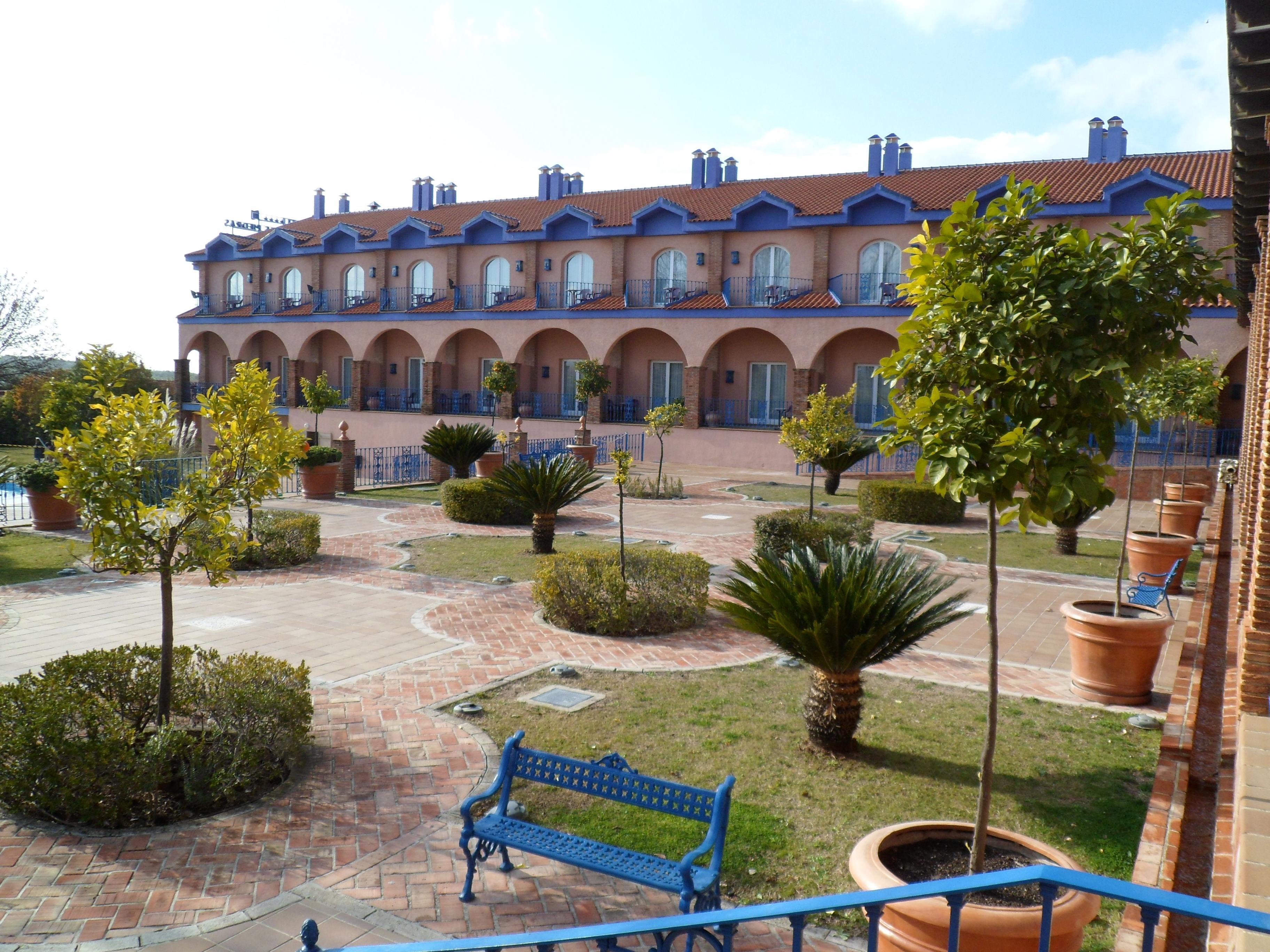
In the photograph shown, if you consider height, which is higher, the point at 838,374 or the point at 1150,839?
the point at 838,374

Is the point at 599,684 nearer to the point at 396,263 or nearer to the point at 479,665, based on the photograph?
the point at 479,665

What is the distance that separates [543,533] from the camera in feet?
43.1

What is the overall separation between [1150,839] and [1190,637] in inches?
190

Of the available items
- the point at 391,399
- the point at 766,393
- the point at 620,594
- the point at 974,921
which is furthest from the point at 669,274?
the point at 974,921

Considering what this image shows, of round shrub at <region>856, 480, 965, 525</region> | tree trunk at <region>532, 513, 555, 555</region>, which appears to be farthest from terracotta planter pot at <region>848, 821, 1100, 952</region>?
round shrub at <region>856, 480, 965, 525</region>

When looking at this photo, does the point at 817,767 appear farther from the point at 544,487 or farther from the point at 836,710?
the point at 544,487

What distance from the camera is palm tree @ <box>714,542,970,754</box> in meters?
5.93

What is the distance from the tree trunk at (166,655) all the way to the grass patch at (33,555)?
674cm

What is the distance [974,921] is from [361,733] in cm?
428

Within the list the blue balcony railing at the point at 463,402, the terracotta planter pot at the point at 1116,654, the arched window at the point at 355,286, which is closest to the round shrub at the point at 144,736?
the terracotta planter pot at the point at 1116,654

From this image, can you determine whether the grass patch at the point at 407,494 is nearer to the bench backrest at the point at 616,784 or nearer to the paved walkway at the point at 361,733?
the paved walkway at the point at 361,733

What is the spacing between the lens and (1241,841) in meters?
3.34

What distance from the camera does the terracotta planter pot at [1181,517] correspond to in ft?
49.3

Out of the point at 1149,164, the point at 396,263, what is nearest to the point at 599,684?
the point at 1149,164
